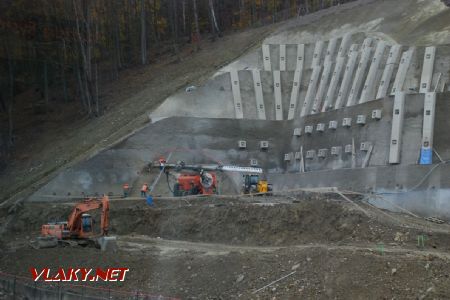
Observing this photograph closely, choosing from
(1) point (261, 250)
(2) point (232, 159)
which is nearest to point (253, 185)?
(2) point (232, 159)

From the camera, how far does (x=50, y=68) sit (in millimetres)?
47219

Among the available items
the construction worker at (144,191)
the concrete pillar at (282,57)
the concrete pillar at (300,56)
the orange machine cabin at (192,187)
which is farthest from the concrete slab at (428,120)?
the construction worker at (144,191)

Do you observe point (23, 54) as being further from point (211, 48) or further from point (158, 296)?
point (158, 296)

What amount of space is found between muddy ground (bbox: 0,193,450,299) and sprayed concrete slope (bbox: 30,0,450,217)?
2.14 m

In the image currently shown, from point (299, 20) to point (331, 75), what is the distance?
26.5 feet

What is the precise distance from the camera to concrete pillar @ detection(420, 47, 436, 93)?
29.4m

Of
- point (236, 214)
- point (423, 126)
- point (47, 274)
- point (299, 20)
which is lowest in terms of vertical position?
point (47, 274)

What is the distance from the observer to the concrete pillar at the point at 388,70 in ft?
101

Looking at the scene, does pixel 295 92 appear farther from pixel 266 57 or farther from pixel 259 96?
pixel 266 57

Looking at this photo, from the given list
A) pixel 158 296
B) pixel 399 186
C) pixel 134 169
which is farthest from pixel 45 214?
pixel 399 186

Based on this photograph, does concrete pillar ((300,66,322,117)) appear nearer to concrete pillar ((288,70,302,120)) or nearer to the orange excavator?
concrete pillar ((288,70,302,120))

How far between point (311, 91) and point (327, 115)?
304cm

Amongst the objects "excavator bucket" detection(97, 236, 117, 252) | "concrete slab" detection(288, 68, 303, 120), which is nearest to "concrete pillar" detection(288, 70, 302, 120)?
"concrete slab" detection(288, 68, 303, 120)

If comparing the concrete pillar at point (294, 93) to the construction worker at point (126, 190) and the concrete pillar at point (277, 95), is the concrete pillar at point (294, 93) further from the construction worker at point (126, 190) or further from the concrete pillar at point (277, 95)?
the construction worker at point (126, 190)
